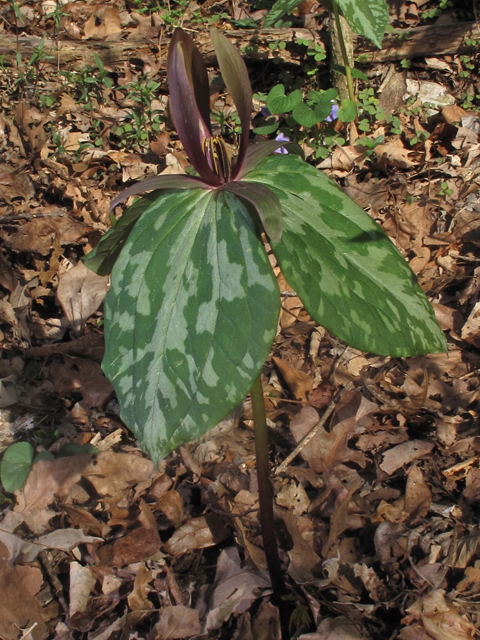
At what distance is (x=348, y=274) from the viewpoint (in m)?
0.86

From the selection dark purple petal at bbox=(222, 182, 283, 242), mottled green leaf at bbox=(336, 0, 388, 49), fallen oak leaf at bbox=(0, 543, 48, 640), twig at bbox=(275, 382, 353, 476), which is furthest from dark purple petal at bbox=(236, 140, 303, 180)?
mottled green leaf at bbox=(336, 0, 388, 49)

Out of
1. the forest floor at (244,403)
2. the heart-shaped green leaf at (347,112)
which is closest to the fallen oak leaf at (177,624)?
the forest floor at (244,403)

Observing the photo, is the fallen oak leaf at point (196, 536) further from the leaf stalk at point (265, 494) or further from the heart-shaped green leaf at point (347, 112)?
the heart-shaped green leaf at point (347, 112)

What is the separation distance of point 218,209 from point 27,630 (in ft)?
3.81

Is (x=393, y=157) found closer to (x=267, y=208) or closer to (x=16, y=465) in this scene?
(x=267, y=208)

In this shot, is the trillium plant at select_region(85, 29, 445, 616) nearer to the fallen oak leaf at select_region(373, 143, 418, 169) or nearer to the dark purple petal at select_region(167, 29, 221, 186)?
the dark purple petal at select_region(167, 29, 221, 186)

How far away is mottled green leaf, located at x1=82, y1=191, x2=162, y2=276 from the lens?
1.02 meters

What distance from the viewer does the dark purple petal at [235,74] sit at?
840mm

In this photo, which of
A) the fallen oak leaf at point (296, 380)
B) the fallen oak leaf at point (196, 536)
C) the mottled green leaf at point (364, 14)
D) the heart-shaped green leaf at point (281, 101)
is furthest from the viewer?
the heart-shaped green leaf at point (281, 101)

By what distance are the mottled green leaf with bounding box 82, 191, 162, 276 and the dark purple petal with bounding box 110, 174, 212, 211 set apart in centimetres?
11

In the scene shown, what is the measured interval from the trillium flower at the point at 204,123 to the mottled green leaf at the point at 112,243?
119 mm

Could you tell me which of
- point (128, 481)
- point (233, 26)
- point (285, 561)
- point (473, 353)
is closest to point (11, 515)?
point (128, 481)

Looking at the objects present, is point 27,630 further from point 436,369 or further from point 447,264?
point 447,264

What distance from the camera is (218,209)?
88 cm
